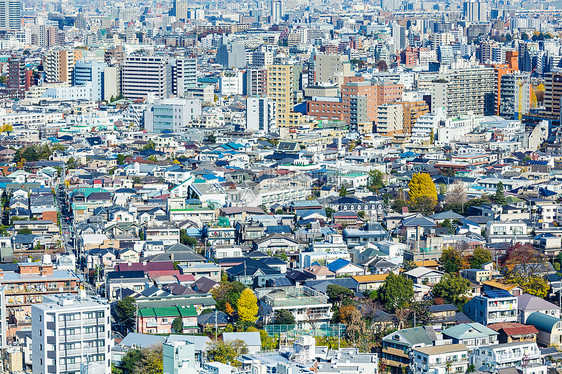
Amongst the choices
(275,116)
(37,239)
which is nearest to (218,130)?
(275,116)

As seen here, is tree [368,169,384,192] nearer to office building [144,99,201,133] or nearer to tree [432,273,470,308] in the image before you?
tree [432,273,470,308]

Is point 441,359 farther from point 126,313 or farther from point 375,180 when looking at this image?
point 375,180

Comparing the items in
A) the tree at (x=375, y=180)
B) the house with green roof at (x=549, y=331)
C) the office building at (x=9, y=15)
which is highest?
the office building at (x=9, y=15)

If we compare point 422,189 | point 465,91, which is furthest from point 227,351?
point 465,91

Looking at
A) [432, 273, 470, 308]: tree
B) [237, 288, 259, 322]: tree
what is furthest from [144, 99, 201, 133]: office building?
[237, 288, 259, 322]: tree

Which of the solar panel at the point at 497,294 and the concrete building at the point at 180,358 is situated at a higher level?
the concrete building at the point at 180,358

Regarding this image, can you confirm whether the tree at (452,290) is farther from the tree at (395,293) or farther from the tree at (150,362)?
the tree at (150,362)

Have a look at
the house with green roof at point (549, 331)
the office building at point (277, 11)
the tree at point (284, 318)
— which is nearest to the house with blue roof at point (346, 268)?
the tree at point (284, 318)
